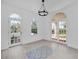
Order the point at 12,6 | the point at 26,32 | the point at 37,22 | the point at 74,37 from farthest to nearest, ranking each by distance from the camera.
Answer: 1. the point at 37,22
2. the point at 26,32
3. the point at 12,6
4. the point at 74,37

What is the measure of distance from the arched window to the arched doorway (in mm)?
3721

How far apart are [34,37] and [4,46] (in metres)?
4.09

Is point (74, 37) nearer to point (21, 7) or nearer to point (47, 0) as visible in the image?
point (47, 0)

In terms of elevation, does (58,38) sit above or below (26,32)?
below

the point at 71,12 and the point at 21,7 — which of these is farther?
the point at 21,7

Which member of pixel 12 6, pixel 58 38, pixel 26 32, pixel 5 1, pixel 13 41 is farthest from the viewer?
pixel 58 38

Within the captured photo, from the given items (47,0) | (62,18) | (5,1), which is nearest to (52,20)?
(62,18)

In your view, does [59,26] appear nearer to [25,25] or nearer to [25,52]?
[25,25]

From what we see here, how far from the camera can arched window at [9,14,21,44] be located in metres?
7.80

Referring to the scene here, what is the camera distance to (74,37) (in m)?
6.95

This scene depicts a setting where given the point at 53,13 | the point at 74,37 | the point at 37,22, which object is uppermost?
the point at 53,13

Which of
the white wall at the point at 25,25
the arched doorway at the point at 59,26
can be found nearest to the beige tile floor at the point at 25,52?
the white wall at the point at 25,25

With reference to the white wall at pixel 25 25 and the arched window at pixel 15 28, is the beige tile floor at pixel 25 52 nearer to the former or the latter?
the white wall at pixel 25 25

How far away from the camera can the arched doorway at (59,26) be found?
946 centimetres
